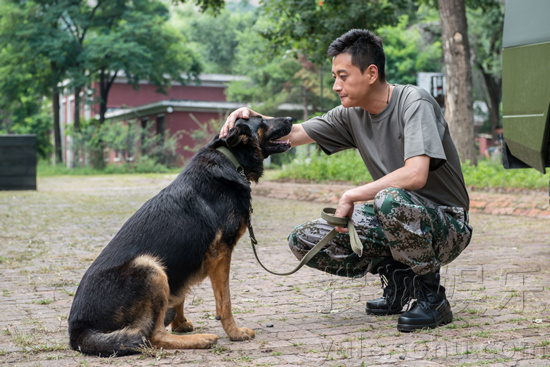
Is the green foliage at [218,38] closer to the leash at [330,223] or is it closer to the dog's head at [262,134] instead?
the dog's head at [262,134]

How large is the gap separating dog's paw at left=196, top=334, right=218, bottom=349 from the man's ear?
→ 113 centimetres

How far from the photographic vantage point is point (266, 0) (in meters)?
16.6

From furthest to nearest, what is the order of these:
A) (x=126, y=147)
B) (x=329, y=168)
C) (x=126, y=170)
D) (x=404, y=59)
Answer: (x=404, y=59)
(x=126, y=147)
(x=126, y=170)
(x=329, y=168)

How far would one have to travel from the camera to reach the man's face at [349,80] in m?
3.80

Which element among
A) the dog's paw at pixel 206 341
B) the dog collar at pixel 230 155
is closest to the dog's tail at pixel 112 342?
the dog's paw at pixel 206 341

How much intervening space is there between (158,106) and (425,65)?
68.2 ft

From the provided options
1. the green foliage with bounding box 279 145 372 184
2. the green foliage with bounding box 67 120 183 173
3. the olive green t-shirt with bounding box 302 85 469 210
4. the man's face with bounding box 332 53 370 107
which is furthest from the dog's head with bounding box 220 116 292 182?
the green foliage with bounding box 67 120 183 173

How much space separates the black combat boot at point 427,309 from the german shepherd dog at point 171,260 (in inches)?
37.8

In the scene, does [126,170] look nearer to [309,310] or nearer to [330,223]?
[309,310]

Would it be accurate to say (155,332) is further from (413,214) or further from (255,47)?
(255,47)

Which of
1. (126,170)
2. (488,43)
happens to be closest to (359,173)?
(126,170)

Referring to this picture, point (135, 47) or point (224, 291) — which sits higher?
point (135, 47)

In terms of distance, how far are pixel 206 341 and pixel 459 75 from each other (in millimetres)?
11986

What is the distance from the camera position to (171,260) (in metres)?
3.29
